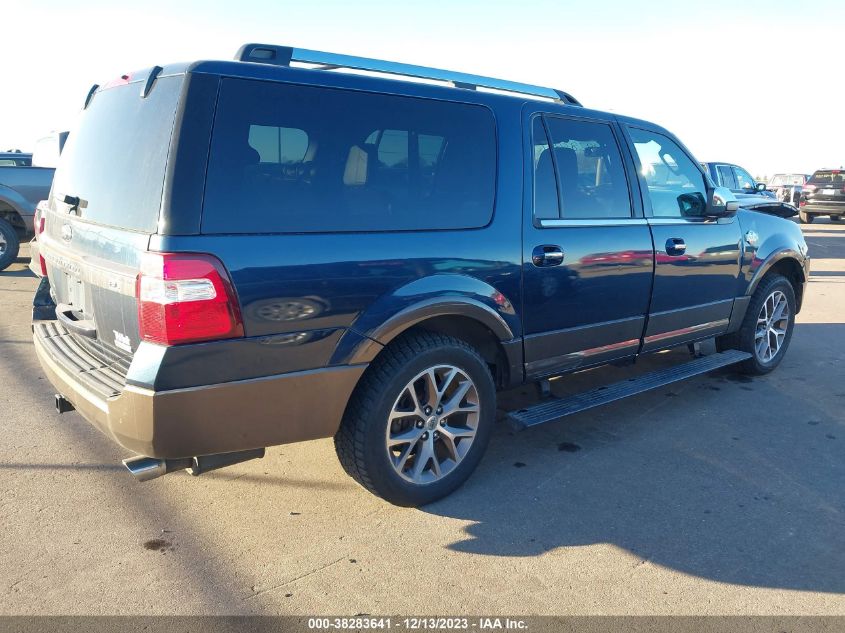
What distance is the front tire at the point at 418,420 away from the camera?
9.70 feet

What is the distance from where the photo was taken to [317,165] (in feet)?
8.99

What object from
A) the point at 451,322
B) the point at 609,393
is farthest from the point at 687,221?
the point at 451,322

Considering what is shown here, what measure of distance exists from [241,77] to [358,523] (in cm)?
197

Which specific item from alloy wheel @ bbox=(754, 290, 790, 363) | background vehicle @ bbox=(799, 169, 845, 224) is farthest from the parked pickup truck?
background vehicle @ bbox=(799, 169, 845, 224)

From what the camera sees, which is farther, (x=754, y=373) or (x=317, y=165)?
(x=754, y=373)

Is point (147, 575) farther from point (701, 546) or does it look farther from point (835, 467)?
point (835, 467)

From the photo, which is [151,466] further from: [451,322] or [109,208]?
[451,322]

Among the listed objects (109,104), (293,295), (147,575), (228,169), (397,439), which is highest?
(109,104)

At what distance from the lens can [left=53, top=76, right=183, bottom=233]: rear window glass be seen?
253 cm

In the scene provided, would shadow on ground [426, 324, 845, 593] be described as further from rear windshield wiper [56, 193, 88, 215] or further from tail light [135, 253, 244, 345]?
rear windshield wiper [56, 193, 88, 215]

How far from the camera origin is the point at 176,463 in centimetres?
261

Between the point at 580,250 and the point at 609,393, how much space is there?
930mm

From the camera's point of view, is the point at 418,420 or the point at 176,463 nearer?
the point at 176,463

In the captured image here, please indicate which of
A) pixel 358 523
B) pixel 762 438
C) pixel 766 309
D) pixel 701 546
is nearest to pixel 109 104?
pixel 358 523
